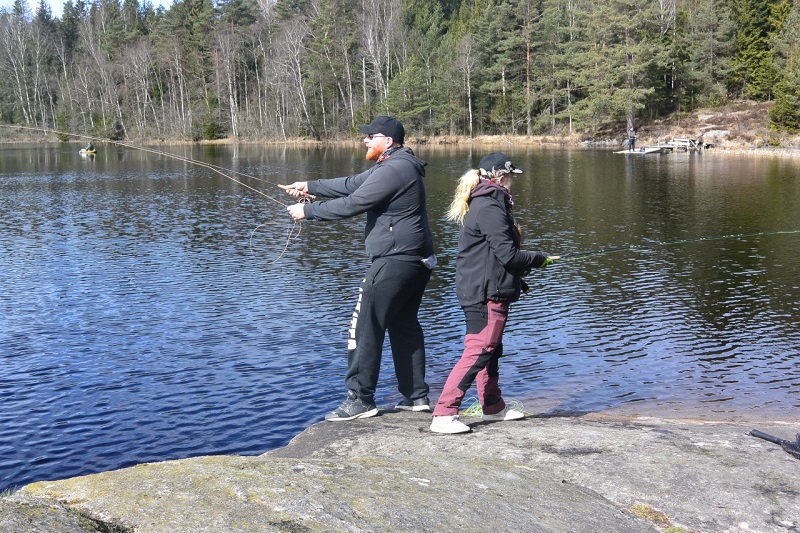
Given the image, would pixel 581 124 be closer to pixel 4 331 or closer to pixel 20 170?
pixel 20 170

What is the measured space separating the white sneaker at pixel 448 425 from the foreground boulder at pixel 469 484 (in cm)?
8

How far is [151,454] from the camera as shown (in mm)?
8766

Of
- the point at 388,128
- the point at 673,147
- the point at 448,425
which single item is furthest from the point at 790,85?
the point at 448,425

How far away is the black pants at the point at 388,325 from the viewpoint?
6867mm

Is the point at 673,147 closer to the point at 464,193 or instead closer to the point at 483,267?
the point at 464,193

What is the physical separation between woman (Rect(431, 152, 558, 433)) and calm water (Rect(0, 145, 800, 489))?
7.18ft

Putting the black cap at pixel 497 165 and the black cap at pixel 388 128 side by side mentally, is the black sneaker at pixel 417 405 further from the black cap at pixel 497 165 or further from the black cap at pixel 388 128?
the black cap at pixel 388 128

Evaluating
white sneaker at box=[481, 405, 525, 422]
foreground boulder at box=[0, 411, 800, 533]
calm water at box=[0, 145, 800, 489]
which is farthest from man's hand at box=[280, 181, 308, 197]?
white sneaker at box=[481, 405, 525, 422]

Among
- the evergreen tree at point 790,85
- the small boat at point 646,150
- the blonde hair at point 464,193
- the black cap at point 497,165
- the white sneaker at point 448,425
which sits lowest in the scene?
the white sneaker at point 448,425

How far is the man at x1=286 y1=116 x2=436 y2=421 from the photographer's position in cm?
679

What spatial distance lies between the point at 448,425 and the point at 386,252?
4.91ft

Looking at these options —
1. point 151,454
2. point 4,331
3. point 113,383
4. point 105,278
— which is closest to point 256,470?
point 151,454

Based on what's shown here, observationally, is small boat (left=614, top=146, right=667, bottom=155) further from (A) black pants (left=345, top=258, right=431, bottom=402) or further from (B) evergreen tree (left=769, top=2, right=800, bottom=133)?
(A) black pants (left=345, top=258, right=431, bottom=402)

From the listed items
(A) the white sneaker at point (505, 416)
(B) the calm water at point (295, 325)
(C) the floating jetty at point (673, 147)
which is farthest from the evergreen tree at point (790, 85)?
(A) the white sneaker at point (505, 416)
